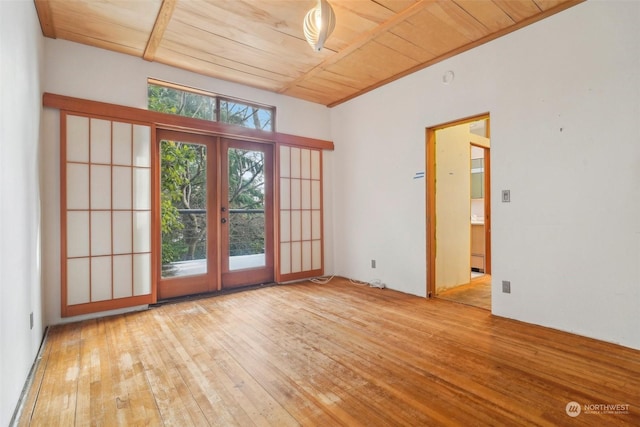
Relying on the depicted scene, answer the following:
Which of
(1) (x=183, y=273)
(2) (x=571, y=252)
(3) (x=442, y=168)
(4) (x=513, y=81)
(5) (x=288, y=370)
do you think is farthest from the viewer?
(3) (x=442, y=168)

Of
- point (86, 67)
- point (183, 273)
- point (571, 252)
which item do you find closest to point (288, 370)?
point (183, 273)

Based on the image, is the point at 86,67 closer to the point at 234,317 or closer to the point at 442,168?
the point at 234,317

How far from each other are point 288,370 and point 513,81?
318 cm

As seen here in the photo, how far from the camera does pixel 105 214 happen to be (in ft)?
10.2

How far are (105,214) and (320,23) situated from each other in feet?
9.00

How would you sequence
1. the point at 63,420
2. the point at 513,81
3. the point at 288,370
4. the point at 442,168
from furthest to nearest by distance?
1. the point at 442,168
2. the point at 513,81
3. the point at 288,370
4. the point at 63,420

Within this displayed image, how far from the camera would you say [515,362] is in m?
2.07

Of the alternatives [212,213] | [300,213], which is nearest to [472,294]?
[300,213]

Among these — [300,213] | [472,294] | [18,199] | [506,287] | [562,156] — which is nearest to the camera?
[18,199]

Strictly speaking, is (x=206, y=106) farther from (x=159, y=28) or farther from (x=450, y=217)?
(x=450, y=217)

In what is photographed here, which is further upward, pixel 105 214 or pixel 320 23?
pixel 320 23

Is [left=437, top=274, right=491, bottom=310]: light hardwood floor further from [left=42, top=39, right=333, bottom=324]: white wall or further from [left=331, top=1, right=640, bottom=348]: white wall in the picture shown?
[left=42, top=39, right=333, bottom=324]: white wall

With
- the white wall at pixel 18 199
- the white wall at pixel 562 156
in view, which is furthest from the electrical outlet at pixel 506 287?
the white wall at pixel 18 199

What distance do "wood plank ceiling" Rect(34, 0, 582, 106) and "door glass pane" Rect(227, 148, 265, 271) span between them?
1.09 meters
